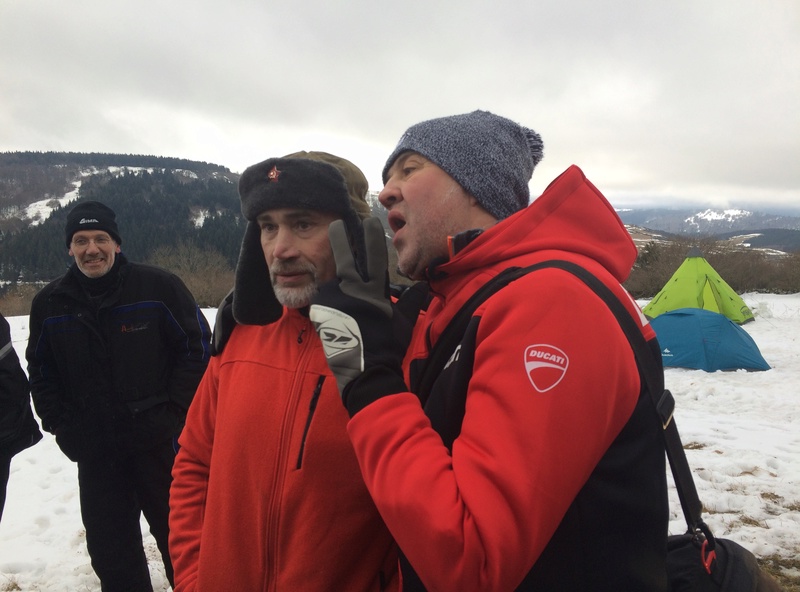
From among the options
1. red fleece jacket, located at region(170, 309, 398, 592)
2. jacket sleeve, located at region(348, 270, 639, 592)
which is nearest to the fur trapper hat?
red fleece jacket, located at region(170, 309, 398, 592)

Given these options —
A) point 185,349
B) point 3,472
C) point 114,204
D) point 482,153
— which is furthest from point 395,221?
point 114,204

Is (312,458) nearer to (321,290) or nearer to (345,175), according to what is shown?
(321,290)

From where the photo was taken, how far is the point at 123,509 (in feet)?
9.74

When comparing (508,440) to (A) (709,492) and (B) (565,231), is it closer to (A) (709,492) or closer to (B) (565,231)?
(B) (565,231)

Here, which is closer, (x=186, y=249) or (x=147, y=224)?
(x=186, y=249)

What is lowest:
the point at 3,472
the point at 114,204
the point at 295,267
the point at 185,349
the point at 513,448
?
the point at 3,472

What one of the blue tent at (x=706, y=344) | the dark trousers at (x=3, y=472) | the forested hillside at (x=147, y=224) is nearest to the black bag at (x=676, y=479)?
the dark trousers at (x=3, y=472)

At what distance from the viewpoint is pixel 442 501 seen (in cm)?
96

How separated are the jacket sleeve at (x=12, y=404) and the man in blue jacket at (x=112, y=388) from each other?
3.2 inches

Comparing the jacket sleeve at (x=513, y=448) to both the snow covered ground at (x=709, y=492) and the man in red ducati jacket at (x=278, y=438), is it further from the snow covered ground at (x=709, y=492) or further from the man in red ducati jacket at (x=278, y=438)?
the snow covered ground at (x=709, y=492)

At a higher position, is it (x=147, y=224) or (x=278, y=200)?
(x=147, y=224)

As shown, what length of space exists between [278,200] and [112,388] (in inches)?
81.3

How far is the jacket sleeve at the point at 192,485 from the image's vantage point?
5.94ft

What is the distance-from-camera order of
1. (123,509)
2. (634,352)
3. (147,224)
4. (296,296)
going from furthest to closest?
1. (147,224)
2. (123,509)
3. (296,296)
4. (634,352)
